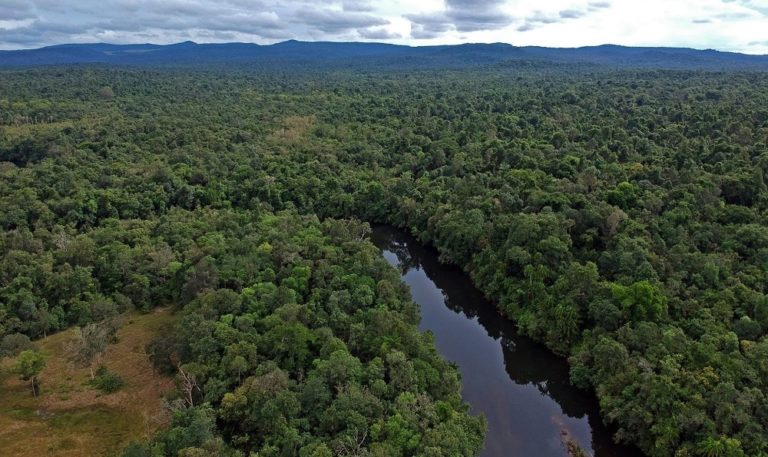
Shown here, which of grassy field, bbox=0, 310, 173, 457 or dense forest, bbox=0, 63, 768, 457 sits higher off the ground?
dense forest, bbox=0, 63, 768, 457

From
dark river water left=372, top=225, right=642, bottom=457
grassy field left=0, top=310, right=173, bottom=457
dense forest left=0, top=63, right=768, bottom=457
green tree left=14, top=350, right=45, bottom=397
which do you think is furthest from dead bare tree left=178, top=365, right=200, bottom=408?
dark river water left=372, top=225, right=642, bottom=457

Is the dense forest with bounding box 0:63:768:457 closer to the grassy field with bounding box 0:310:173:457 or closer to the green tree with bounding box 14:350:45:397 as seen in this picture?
the grassy field with bounding box 0:310:173:457

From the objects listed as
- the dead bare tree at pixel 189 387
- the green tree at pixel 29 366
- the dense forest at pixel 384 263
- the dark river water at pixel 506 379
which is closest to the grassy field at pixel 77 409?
the green tree at pixel 29 366

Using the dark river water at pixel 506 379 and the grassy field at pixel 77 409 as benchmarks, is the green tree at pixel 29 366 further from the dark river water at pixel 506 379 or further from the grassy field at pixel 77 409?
the dark river water at pixel 506 379

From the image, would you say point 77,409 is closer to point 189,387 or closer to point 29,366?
point 29,366

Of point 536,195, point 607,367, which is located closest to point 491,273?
point 536,195

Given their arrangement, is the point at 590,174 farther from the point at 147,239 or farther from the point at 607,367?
the point at 147,239
